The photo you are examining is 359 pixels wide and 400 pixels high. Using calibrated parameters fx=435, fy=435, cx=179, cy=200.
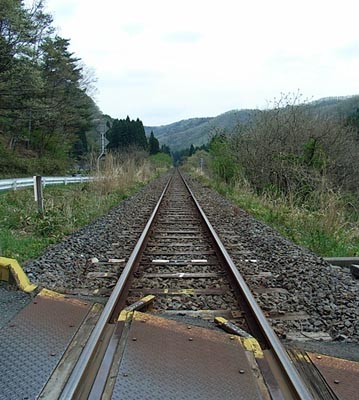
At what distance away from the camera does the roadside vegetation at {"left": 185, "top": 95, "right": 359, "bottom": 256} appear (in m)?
10.2

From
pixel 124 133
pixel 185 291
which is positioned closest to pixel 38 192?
pixel 185 291

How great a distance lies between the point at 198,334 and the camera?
10.9 feet

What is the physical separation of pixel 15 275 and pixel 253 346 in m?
2.60

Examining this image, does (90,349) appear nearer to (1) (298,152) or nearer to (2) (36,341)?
(2) (36,341)

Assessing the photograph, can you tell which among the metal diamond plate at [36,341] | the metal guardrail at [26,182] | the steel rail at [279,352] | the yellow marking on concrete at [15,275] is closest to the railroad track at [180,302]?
the steel rail at [279,352]

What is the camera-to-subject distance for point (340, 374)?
109 inches

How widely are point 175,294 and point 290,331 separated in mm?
1322

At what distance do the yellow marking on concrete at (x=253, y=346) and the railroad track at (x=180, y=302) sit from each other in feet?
0.06

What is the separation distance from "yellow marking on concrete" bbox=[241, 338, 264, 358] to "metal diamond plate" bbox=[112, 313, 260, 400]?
5 cm

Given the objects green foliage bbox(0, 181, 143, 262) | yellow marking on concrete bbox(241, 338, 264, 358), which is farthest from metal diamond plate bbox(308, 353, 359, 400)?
green foliage bbox(0, 181, 143, 262)

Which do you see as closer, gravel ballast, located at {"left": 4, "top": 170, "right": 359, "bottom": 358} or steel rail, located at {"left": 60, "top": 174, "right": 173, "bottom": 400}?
steel rail, located at {"left": 60, "top": 174, "right": 173, "bottom": 400}

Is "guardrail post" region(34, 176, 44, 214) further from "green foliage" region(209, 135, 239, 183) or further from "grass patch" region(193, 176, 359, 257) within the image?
"green foliage" region(209, 135, 239, 183)

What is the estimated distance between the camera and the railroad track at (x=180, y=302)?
2.55 m

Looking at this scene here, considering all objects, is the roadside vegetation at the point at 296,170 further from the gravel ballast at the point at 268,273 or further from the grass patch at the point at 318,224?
the gravel ballast at the point at 268,273
